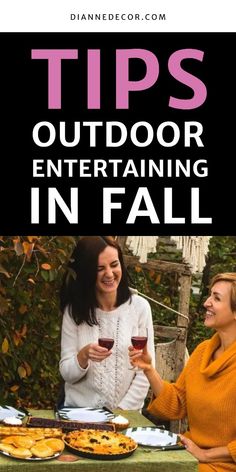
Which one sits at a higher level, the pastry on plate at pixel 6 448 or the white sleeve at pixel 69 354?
the white sleeve at pixel 69 354

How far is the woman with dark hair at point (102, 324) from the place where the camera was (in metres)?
4.14

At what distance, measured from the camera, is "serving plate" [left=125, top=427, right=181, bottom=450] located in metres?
3.10

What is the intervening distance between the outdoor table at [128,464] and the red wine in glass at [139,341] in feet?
2.01

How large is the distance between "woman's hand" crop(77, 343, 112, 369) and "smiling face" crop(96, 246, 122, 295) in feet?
1.34

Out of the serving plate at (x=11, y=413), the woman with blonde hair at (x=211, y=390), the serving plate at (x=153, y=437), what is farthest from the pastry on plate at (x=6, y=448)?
the woman with blonde hair at (x=211, y=390)

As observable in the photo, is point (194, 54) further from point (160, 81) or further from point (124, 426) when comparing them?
point (124, 426)

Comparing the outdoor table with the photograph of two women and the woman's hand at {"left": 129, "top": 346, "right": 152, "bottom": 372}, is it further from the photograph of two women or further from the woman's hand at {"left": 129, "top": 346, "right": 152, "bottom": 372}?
the woman's hand at {"left": 129, "top": 346, "right": 152, "bottom": 372}

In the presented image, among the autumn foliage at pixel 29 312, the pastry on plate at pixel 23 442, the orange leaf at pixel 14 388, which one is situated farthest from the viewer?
the orange leaf at pixel 14 388

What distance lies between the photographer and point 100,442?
2.98 m

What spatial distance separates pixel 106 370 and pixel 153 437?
99cm

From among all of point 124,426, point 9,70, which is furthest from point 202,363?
point 9,70

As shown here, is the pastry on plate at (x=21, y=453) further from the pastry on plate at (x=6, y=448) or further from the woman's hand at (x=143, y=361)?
the woman's hand at (x=143, y=361)

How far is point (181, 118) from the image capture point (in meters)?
4.19

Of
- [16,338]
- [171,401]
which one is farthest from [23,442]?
[16,338]
